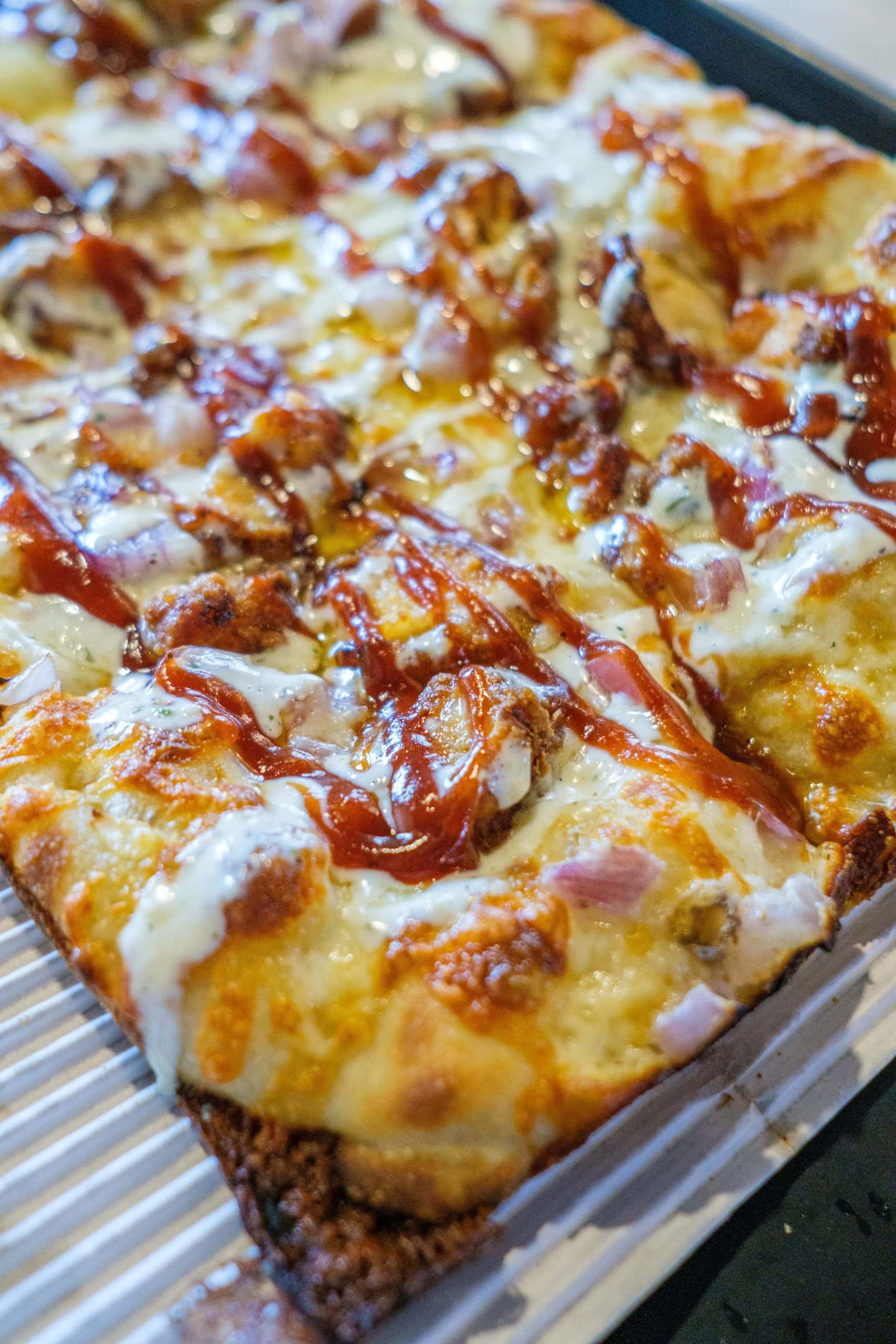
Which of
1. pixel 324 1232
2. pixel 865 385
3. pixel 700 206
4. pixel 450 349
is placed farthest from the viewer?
pixel 700 206

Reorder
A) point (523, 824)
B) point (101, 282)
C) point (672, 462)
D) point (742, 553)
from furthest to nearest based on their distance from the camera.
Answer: point (101, 282) → point (672, 462) → point (742, 553) → point (523, 824)

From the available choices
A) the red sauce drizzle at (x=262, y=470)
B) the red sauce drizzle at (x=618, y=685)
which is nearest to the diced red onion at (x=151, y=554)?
the red sauce drizzle at (x=262, y=470)

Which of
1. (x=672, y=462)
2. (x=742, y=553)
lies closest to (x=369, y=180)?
(x=672, y=462)

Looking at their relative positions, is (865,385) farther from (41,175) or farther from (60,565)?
(41,175)

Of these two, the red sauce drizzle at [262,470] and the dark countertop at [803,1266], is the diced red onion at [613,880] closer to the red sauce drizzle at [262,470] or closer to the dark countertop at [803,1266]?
the dark countertop at [803,1266]

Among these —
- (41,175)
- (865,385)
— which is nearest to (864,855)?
(865,385)

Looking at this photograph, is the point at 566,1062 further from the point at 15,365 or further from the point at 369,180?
the point at 369,180
